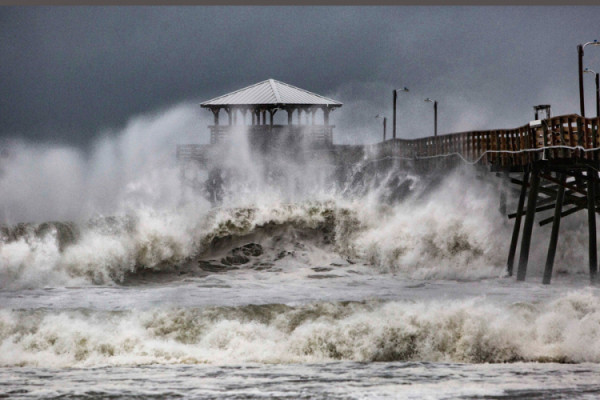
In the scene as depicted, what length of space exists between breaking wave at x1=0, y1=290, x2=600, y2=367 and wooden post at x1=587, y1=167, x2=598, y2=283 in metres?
4.50

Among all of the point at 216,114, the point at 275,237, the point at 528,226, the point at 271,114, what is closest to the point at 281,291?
the point at 528,226

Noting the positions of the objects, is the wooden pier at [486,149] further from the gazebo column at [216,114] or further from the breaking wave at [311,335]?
the breaking wave at [311,335]

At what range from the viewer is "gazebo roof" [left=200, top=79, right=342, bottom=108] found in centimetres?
3984

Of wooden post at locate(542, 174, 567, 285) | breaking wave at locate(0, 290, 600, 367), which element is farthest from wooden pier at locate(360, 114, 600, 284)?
breaking wave at locate(0, 290, 600, 367)

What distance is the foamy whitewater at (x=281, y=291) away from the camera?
11.0 meters

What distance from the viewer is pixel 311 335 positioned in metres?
12.9

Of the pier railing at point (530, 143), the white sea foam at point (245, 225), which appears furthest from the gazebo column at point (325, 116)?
the pier railing at point (530, 143)

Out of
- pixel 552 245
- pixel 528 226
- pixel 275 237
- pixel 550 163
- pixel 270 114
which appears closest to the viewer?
pixel 552 245

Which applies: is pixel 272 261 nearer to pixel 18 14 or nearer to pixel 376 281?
pixel 376 281

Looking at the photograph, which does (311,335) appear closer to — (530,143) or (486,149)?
(530,143)

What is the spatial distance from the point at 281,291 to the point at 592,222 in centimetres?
599

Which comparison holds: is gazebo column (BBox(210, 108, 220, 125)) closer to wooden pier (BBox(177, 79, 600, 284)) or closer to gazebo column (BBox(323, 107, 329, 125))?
wooden pier (BBox(177, 79, 600, 284))

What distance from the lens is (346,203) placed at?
28.0m

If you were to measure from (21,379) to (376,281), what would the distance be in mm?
11260
